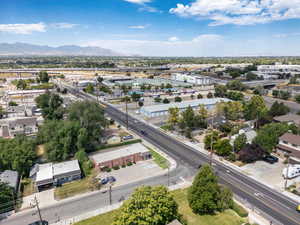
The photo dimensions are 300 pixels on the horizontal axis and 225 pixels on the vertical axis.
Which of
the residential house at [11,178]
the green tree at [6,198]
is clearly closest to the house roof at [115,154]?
the residential house at [11,178]

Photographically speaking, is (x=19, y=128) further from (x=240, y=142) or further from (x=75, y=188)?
(x=240, y=142)

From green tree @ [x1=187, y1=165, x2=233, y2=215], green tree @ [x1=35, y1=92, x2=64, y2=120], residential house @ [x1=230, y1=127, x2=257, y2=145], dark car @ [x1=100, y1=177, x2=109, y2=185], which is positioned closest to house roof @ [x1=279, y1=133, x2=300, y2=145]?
residential house @ [x1=230, y1=127, x2=257, y2=145]

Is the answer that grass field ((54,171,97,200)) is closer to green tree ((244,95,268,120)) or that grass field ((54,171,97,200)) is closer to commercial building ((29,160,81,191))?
commercial building ((29,160,81,191))

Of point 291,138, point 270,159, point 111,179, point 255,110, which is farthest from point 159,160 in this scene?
point 255,110

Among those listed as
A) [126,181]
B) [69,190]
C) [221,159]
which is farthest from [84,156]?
[221,159]

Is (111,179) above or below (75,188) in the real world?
above
